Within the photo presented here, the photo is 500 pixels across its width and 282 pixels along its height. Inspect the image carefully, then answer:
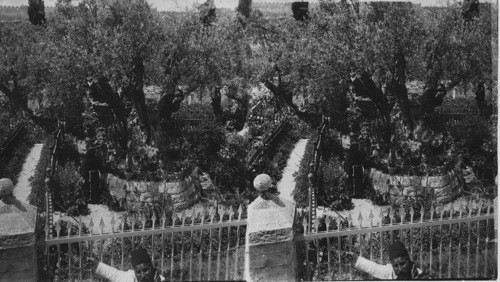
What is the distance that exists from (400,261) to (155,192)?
269 centimetres

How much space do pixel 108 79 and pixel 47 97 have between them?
2.36 ft

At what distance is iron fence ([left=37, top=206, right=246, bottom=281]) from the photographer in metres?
5.85

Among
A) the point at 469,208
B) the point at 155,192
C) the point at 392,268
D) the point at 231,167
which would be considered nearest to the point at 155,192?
the point at 155,192

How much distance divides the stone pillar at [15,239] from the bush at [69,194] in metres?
1.09

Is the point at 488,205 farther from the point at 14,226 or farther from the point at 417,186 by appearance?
Result: the point at 14,226

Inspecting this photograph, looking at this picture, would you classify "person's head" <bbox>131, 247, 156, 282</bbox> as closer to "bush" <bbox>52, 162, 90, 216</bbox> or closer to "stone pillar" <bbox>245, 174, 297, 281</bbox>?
"stone pillar" <bbox>245, 174, 297, 281</bbox>

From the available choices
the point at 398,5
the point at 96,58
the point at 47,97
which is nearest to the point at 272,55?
the point at 398,5

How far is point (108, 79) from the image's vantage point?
6586 mm

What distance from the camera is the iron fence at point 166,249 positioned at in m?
5.85

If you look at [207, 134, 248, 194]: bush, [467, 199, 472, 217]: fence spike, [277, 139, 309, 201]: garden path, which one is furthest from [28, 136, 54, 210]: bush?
[467, 199, 472, 217]: fence spike

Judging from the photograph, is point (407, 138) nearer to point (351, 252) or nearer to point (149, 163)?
point (351, 252)

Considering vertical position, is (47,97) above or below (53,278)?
above

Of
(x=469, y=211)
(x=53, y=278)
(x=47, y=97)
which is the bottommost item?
(x=53, y=278)

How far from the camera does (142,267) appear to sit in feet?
18.1
